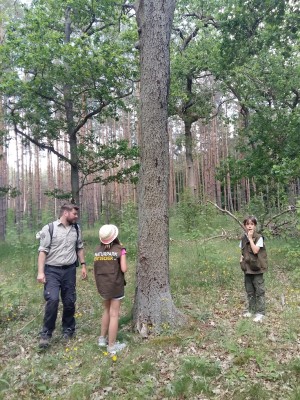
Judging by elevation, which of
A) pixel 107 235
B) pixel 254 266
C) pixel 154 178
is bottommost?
pixel 254 266

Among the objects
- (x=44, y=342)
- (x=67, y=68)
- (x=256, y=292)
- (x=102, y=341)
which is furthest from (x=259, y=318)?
(x=67, y=68)

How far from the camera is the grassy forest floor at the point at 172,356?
3875mm

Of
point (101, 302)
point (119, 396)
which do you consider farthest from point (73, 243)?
point (119, 396)

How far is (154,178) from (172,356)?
8.17ft

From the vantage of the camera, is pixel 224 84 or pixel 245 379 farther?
pixel 224 84

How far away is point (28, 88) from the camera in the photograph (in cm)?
1216

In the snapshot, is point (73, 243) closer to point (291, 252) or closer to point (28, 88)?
point (291, 252)

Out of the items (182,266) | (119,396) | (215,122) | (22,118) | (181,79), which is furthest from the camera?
(215,122)

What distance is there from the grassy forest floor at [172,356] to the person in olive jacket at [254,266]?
0.27 m

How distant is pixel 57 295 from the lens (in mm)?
5199

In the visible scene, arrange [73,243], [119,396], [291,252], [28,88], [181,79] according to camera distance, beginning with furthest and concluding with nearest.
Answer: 1. [181,79]
2. [28,88]
3. [291,252]
4. [73,243]
5. [119,396]

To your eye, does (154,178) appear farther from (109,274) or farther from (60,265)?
(60,265)

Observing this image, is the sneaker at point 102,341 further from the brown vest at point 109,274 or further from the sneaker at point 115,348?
the brown vest at point 109,274

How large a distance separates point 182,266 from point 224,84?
12.5 meters
